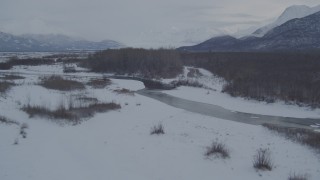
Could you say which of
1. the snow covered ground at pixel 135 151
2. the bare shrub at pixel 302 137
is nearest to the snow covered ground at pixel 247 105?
the bare shrub at pixel 302 137

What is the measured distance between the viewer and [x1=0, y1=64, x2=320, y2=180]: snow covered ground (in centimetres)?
1388

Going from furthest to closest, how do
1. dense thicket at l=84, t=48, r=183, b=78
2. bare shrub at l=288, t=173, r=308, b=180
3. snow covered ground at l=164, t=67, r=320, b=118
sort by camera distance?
dense thicket at l=84, t=48, r=183, b=78, snow covered ground at l=164, t=67, r=320, b=118, bare shrub at l=288, t=173, r=308, b=180

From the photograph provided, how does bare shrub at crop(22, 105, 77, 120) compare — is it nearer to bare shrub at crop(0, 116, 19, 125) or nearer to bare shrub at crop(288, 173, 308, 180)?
bare shrub at crop(0, 116, 19, 125)

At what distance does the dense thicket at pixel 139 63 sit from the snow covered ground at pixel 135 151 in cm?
5945

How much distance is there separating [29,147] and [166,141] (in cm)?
716

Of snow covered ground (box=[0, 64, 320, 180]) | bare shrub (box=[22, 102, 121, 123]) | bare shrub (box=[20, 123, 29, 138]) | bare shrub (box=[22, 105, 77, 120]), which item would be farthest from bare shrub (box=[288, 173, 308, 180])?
bare shrub (box=[22, 105, 77, 120])

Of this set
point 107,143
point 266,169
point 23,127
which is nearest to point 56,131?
point 23,127

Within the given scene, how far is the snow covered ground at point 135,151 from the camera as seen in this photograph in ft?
45.5

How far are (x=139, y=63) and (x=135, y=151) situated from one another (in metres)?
73.3

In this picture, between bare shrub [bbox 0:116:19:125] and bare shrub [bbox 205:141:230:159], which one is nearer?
bare shrub [bbox 205:141:230:159]

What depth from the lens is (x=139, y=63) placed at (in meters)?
89.6

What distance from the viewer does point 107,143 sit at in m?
18.5

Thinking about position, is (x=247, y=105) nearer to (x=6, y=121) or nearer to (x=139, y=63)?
(x=6, y=121)

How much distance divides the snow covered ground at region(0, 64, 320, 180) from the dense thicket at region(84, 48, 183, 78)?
59.5 meters
